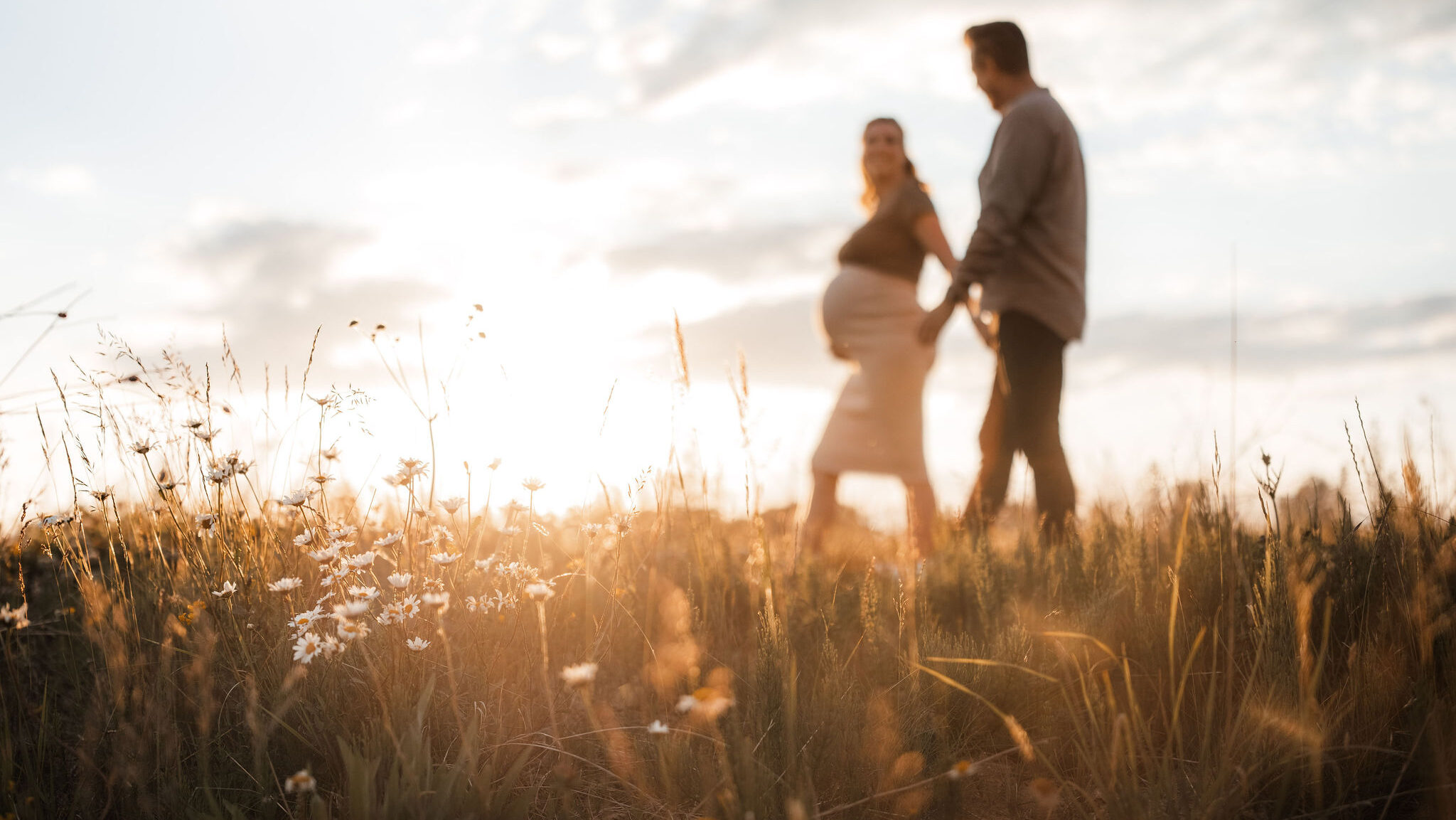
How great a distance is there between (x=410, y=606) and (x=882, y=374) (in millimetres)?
3035

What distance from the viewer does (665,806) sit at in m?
1.92

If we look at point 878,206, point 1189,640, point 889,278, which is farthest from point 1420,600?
point 878,206

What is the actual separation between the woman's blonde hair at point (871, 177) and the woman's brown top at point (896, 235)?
0.18m

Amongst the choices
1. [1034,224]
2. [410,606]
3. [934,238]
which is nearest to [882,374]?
[934,238]

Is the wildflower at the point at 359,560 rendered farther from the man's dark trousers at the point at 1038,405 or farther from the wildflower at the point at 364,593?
the man's dark trousers at the point at 1038,405

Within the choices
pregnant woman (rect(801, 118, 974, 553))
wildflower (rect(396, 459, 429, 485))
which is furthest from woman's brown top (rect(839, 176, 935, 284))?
wildflower (rect(396, 459, 429, 485))

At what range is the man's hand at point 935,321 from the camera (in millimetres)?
4355

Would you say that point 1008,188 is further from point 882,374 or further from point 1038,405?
point 882,374

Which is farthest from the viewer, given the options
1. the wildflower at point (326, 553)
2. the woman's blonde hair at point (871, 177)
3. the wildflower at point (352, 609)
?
the woman's blonde hair at point (871, 177)

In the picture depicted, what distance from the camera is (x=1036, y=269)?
13.3 ft

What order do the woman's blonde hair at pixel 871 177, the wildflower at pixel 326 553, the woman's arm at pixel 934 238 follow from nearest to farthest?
1. the wildflower at pixel 326 553
2. the woman's arm at pixel 934 238
3. the woman's blonde hair at pixel 871 177

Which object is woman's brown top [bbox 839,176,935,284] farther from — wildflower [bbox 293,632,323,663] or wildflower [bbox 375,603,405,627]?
wildflower [bbox 293,632,323,663]

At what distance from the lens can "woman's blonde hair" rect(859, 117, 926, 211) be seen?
4852mm

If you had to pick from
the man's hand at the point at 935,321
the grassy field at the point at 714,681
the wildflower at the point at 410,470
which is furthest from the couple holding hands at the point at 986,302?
the wildflower at the point at 410,470
